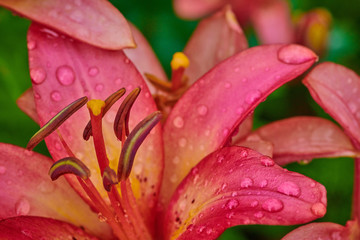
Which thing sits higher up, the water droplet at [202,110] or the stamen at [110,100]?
the stamen at [110,100]

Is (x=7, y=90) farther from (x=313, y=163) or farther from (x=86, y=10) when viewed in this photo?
(x=313, y=163)

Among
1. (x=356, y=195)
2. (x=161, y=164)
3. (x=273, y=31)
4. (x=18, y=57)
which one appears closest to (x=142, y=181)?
(x=161, y=164)

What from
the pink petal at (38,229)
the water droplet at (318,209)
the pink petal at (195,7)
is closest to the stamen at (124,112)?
the pink petal at (38,229)

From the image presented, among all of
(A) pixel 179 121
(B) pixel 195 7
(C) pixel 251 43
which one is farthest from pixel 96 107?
(C) pixel 251 43

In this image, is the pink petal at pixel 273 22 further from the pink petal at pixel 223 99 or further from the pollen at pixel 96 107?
the pollen at pixel 96 107

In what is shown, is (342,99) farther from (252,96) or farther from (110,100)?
(110,100)
